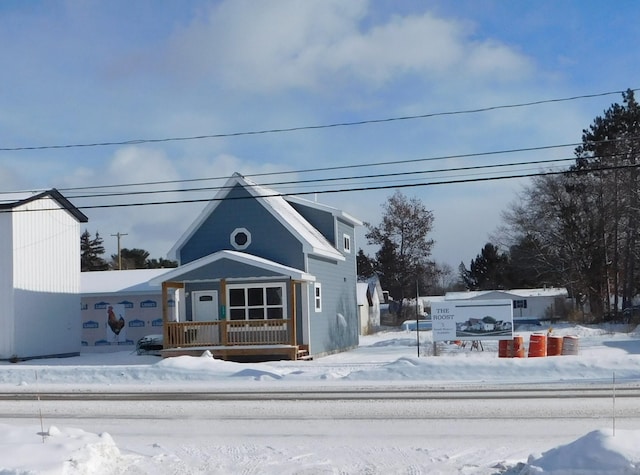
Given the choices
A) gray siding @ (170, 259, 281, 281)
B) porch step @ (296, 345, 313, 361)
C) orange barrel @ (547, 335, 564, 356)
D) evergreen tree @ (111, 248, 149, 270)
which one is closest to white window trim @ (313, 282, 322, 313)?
porch step @ (296, 345, 313, 361)

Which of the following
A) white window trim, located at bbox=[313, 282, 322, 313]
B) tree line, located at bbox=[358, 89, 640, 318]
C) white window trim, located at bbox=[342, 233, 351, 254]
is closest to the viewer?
white window trim, located at bbox=[313, 282, 322, 313]

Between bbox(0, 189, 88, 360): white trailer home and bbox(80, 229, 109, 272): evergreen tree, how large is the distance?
5424cm

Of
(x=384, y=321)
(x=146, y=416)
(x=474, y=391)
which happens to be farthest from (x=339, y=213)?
(x=384, y=321)

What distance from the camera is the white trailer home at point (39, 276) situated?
30703 millimetres

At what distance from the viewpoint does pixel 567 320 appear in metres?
62.5

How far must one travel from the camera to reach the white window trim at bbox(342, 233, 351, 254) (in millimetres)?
36231

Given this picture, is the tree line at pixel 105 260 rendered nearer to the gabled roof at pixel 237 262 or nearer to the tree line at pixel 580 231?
the tree line at pixel 580 231

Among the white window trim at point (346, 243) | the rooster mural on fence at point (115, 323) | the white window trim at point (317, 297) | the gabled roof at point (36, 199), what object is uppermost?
the gabled roof at point (36, 199)

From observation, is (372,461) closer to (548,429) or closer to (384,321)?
(548,429)

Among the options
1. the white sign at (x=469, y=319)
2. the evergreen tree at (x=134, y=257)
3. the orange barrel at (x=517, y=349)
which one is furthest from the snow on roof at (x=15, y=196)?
the evergreen tree at (x=134, y=257)

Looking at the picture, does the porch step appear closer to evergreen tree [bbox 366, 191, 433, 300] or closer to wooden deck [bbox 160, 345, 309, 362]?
wooden deck [bbox 160, 345, 309, 362]

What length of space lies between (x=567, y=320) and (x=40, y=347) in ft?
140

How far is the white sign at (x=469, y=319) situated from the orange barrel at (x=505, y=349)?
40 centimetres

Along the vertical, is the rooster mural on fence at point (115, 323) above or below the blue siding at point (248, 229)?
below
